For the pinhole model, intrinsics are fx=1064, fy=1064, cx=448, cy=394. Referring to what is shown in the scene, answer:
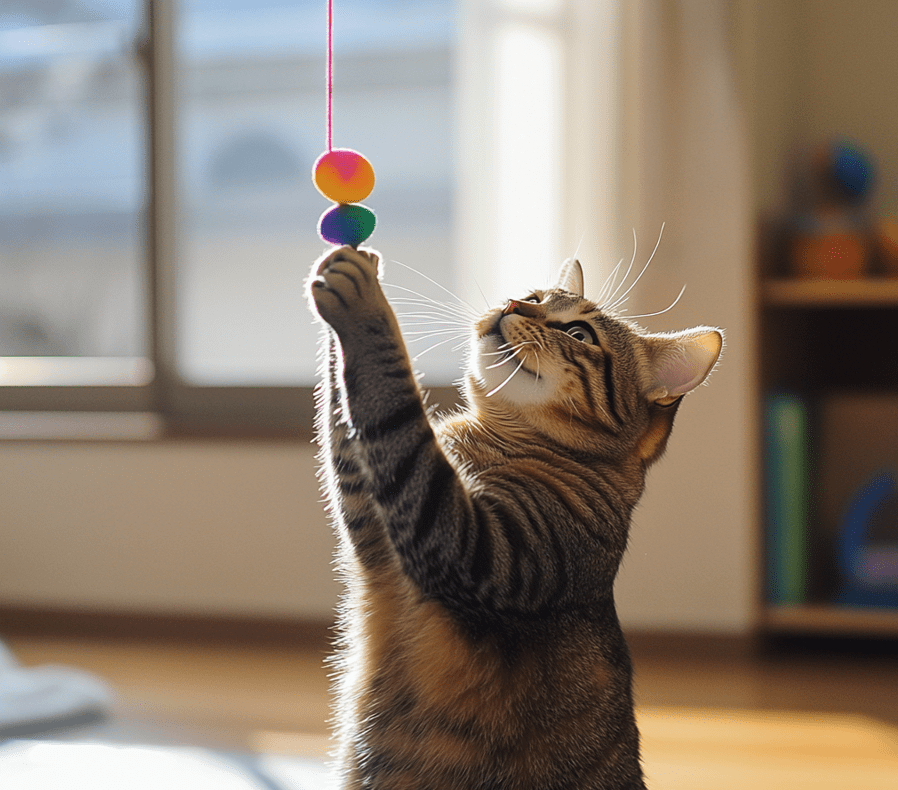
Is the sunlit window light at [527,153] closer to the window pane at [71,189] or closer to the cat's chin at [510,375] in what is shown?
the window pane at [71,189]

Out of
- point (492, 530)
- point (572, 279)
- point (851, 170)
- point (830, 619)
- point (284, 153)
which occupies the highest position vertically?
point (284, 153)

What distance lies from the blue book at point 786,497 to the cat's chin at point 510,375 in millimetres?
1446

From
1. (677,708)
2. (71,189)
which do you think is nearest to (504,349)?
(677,708)

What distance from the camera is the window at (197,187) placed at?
2775 millimetres

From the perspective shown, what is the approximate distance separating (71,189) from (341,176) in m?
2.37

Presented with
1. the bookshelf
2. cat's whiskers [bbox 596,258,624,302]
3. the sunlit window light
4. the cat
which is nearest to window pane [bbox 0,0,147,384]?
the sunlit window light

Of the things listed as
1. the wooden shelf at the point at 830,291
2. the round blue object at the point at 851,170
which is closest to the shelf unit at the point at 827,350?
the wooden shelf at the point at 830,291

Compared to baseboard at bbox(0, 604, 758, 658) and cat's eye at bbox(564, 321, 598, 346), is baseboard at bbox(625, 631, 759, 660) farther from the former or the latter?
cat's eye at bbox(564, 321, 598, 346)

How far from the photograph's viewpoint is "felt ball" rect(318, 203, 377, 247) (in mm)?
916

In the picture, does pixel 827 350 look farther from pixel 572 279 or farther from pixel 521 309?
pixel 521 309

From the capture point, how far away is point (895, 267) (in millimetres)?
2385

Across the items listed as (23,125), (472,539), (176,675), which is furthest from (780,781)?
(23,125)

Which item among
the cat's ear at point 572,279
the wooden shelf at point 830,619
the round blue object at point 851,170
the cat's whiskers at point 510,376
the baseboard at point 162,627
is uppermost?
the round blue object at point 851,170

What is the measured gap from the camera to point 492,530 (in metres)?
0.90
